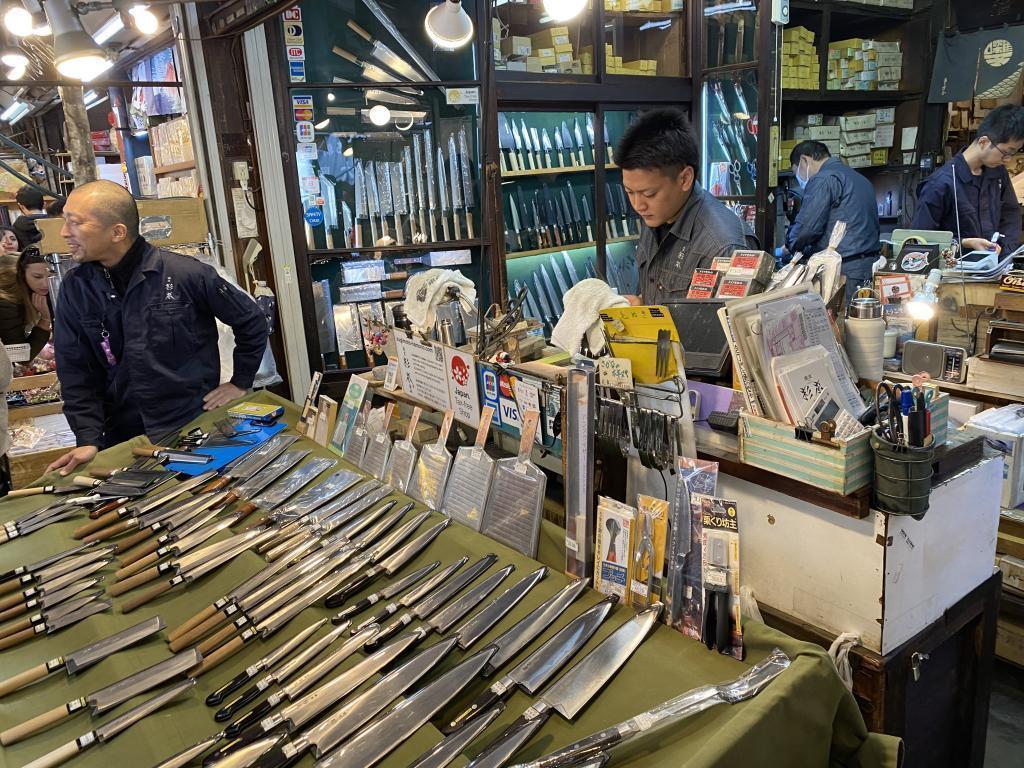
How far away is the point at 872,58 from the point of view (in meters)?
7.10

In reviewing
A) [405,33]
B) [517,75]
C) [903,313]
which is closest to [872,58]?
[517,75]


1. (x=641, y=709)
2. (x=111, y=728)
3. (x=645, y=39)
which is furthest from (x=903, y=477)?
(x=645, y=39)

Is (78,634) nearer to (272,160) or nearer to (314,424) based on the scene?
(314,424)

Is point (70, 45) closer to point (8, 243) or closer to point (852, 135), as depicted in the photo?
point (8, 243)

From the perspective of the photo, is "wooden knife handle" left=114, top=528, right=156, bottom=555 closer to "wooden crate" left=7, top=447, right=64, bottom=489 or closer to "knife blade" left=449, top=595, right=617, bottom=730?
"knife blade" left=449, top=595, right=617, bottom=730

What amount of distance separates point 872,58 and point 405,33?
5021 millimetres

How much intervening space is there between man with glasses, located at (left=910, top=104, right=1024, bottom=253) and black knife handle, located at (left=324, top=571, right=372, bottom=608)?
4151mm

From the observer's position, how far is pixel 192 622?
1.55m

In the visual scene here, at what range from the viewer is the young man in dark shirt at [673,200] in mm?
2525

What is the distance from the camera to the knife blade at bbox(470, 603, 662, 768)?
1.13 meters

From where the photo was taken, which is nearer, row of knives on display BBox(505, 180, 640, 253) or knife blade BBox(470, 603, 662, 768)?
knife blade BBox(470, 603, 662, 768)

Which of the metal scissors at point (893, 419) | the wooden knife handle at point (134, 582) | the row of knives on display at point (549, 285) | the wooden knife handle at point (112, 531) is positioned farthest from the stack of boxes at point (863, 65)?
the wooden knife handle at point (134, 582)

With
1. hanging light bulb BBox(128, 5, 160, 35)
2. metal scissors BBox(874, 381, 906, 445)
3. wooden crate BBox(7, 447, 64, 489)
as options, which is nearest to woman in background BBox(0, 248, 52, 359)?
wooden crate BBox(7, 447, 64, 489)

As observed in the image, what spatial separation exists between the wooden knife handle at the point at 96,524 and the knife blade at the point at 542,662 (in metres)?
1.31
